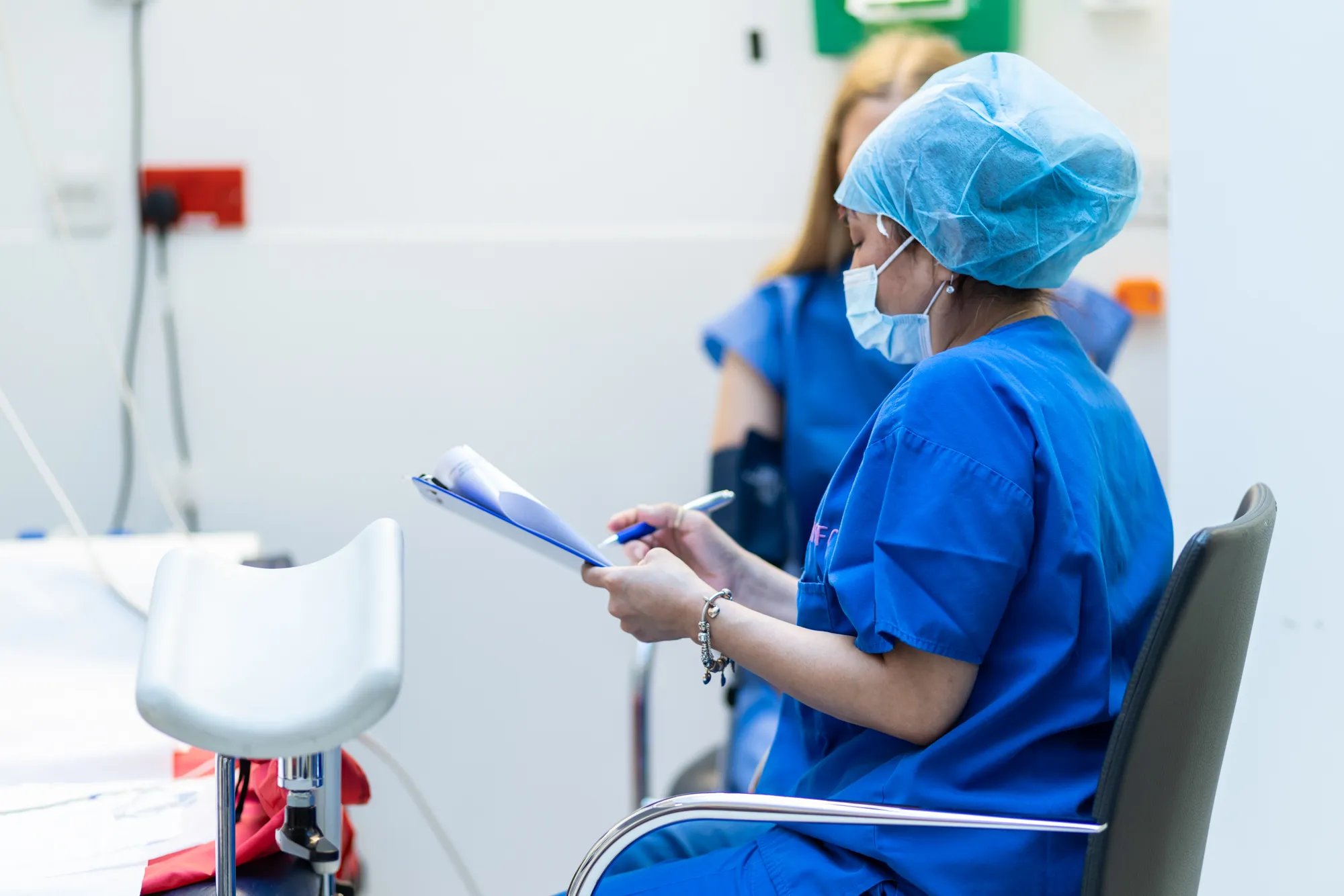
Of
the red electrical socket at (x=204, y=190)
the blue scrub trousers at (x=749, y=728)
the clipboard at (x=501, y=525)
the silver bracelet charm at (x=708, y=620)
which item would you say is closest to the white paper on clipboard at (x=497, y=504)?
the clipboard at (x=501, y=525)

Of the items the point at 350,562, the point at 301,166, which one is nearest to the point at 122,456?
the point at 301,166

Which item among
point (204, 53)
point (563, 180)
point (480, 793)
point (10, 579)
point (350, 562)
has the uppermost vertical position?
point (204, 53)

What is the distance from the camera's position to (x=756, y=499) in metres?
1.90

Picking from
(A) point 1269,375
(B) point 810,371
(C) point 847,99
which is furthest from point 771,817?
(C) point 847,99

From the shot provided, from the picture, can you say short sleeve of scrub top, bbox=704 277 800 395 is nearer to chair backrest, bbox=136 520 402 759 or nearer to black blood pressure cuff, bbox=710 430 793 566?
black blood pressure cuff, bbox=710 430 793 566

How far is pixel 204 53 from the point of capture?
1968mm

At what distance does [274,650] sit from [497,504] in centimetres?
23

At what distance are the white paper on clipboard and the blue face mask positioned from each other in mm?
324

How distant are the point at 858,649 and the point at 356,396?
1308 millimetres

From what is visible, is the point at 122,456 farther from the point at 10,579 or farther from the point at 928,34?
the point at 928,34

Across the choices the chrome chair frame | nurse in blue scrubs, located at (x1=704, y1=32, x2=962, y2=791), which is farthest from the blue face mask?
nurse in blue scrubs, located at (x1=704, y1=32, x2=962, y2=791)

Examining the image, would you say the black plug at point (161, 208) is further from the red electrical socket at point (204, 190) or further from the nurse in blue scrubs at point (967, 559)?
the nurse in blue scrubs at point (967, 559)

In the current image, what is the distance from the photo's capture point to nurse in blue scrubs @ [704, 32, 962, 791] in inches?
71.5

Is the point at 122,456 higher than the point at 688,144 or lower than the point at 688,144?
lower
